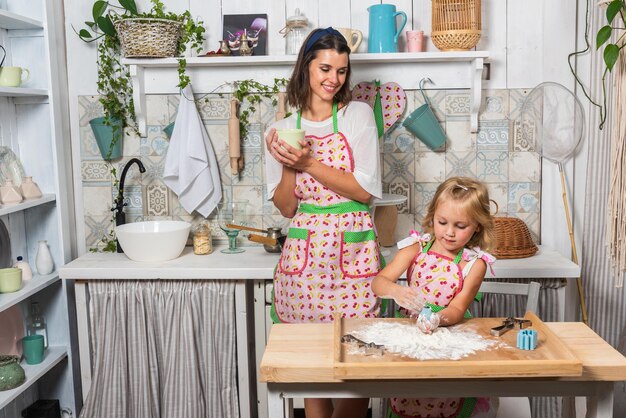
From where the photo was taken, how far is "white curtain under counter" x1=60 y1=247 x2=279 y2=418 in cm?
289

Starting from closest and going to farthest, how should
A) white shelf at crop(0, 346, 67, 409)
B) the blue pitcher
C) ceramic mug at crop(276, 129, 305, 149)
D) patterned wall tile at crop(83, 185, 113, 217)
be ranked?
1. ceramic mug at crop(276, 129, 305, 149)
2. white shelf at crop(0, 346, 67, 409)
3. the blue pitcher
4. patterned wall tile at crop(83, 185, 113, 217)

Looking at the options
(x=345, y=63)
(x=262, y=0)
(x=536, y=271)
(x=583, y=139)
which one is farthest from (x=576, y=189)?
(x=262, y=0)

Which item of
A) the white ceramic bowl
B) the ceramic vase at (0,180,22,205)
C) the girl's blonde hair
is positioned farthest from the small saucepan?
the girl's blonde hair

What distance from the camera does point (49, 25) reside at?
3.03 metres

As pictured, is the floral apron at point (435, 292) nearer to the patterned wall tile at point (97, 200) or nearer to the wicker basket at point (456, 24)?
the wicker basket at point (456, 24)

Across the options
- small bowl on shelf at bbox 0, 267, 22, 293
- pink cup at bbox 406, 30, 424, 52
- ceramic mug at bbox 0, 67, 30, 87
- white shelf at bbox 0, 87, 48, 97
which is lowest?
small bowl on shelf at bbox 0, 267, 22, 293

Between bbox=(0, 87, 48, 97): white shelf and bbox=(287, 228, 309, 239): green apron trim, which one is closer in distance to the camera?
bbox=(287, 228, 309, 239): green apron trim

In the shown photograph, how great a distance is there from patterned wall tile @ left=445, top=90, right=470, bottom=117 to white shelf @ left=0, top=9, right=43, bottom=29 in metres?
1.71

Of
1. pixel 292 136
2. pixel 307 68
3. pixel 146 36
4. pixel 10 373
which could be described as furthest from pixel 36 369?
pixel 307 68

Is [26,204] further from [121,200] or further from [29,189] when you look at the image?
[121,200]

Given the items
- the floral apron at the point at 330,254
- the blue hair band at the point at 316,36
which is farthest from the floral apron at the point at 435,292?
the blue hair band at the point at 316,36

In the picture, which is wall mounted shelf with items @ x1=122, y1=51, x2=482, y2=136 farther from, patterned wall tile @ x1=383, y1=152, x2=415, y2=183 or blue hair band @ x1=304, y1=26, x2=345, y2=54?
blue hair band @ x1=304, y1=26, x2=345, y2=54

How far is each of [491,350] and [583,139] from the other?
64.8 inches

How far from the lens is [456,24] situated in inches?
116
